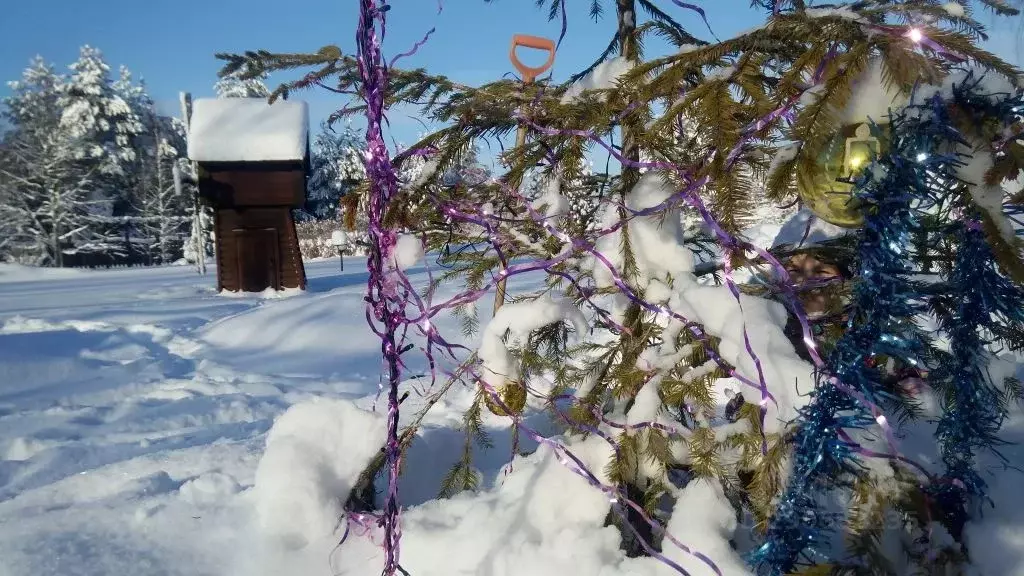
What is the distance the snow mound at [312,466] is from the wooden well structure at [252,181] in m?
10.2

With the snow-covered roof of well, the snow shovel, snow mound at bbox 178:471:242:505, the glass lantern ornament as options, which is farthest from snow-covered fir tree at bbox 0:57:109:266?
the glass lantern ornament

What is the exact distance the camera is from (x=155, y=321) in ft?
24.1

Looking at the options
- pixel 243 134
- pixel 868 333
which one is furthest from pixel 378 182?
pixel 243 134

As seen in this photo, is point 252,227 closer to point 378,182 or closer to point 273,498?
point 273,498

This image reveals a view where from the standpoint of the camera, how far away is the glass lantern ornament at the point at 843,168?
945mm

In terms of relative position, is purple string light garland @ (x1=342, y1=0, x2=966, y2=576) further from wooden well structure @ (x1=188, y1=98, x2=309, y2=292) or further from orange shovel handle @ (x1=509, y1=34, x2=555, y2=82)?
wooden well structure @ (x1=188, y1=98, x2=309, y2=292)

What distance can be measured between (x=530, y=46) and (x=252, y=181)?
11000 millimetres

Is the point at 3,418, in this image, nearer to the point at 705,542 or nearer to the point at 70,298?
the point at 705,542

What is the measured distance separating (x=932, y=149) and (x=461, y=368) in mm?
1112

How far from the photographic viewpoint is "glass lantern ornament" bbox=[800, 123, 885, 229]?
3.10 ft

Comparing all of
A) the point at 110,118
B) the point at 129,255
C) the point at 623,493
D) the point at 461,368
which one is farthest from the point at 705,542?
the point at 110,118

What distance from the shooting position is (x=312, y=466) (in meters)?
1.73

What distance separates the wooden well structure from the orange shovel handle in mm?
10354

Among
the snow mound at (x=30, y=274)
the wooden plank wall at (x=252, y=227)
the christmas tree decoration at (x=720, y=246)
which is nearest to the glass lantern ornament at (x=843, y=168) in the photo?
the christmas tree decoration at (x=720, y=246)
